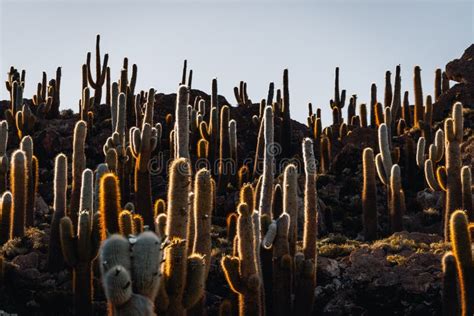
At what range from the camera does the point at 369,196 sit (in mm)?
16469

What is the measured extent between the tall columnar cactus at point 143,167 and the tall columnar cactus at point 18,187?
7.62ft

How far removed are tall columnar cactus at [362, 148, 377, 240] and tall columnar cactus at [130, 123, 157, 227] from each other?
5.45m

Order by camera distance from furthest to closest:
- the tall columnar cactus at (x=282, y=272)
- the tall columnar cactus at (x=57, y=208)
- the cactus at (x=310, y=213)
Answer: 1. the tall columnar cactus at (x=57, y=208)
2. the cactus at (x=310, y=213)
3. the tall columnar cactus at (x=282, y=272)

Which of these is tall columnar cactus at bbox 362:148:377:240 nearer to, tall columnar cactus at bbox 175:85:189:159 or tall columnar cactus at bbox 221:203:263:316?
tall columnar cactus at bbox 221:203:263:316

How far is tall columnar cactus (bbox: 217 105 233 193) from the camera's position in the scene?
2030 centimetres

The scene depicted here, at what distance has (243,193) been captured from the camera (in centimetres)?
1046

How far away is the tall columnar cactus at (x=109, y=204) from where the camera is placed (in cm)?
784

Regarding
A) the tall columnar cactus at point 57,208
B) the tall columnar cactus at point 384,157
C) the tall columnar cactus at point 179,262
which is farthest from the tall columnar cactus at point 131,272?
the tall columnar cactus at point 384,157

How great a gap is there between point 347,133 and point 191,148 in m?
7.58

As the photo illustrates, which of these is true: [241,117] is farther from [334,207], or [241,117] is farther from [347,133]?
[334,207]

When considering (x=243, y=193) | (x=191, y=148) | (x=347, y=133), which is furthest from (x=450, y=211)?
(x=347, y=133)

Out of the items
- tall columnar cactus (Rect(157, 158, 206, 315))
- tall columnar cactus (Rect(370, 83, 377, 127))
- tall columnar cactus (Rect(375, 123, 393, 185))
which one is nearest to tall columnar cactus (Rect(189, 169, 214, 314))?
tall columnar cactus (Rect(157, 158, 206, 315))

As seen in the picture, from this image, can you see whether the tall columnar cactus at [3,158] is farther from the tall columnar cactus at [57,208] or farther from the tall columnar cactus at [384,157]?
the tall columnar cactus at [384,157]

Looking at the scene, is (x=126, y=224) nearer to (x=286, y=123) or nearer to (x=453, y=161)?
(x=453, y=161)
